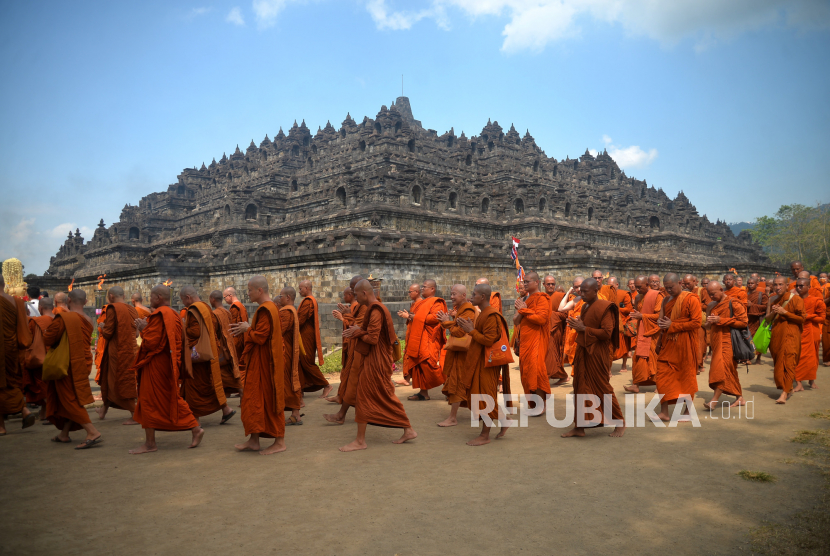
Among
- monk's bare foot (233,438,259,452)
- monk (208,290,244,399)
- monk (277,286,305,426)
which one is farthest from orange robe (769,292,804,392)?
monk (208,290,244,399)

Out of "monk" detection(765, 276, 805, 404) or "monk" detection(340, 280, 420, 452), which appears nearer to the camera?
"monk" detection(340, 280, 420, 452)

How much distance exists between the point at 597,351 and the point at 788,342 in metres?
4.34

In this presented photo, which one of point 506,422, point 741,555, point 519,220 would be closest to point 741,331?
point 506,422

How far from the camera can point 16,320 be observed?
21.0 ft

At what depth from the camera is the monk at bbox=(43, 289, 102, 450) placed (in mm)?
6184

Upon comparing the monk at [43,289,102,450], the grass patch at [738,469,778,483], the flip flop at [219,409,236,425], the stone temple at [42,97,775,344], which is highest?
the stone temple at [42,97,775,344]

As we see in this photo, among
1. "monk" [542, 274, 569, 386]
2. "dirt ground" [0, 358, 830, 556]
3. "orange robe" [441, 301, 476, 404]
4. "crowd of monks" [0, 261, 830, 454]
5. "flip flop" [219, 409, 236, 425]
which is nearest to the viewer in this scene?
"dirt ground" [0, 358, 830, 556]

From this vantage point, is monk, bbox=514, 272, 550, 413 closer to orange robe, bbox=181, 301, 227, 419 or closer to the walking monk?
the walking monk

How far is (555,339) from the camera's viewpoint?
976cm

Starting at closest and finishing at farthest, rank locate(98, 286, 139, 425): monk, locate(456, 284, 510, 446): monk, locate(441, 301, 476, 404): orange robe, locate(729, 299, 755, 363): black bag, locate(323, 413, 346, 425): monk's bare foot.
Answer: locate(456, 284, 510, 446): monk, locate(441, 301, 476, 404): orange robe, locate(98, 286, 139, 425): monk, locate(323, 413, 346, 425): monk's bare foot, locate(729, 299, 755, 363): black bag

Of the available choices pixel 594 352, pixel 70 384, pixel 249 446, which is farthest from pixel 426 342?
pixel 70 384

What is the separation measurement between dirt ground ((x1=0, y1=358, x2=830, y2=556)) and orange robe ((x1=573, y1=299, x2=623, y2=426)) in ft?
2.08

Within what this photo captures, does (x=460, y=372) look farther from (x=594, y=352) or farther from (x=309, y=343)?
(x=309, y=343)

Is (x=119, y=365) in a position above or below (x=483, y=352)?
below
